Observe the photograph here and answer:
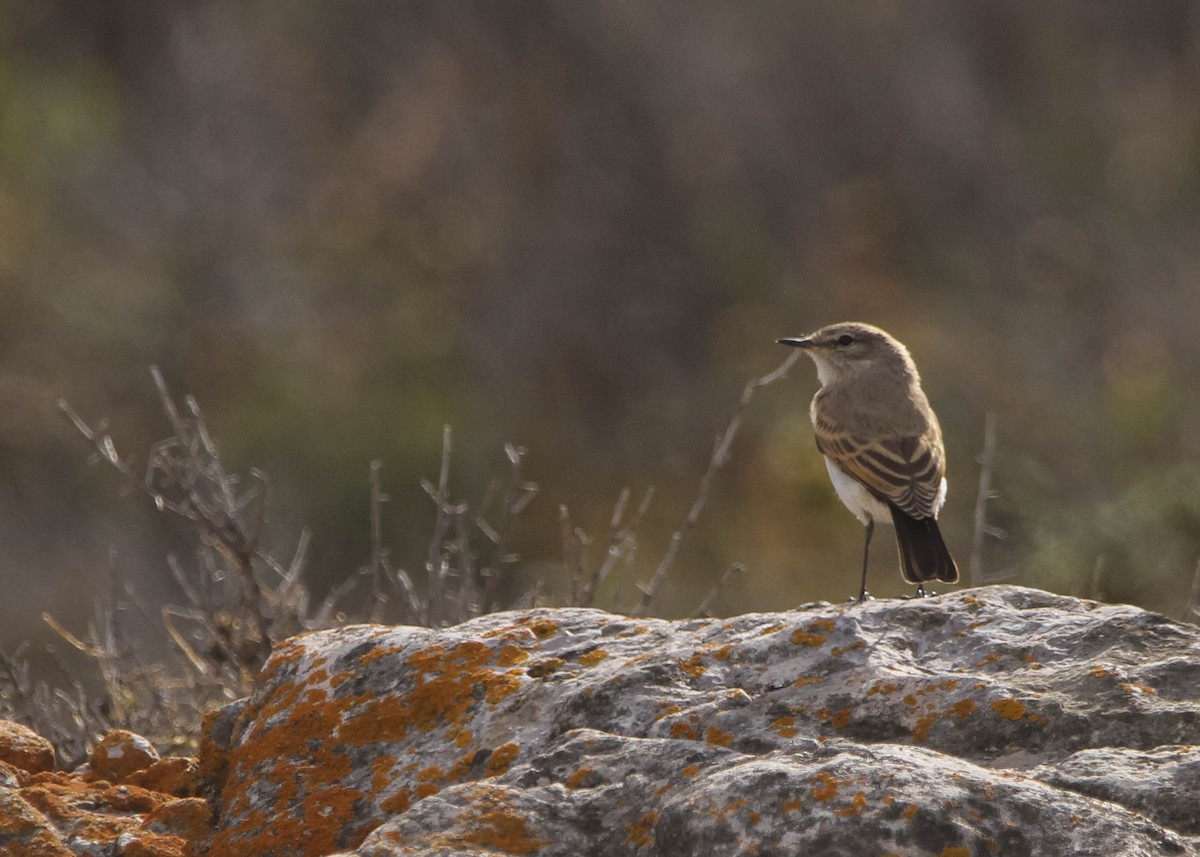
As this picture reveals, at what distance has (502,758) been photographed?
4.07m

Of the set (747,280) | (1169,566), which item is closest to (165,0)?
(747,280)

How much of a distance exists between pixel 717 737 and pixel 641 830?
0.45 m

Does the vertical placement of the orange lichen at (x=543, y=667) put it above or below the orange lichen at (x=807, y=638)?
below

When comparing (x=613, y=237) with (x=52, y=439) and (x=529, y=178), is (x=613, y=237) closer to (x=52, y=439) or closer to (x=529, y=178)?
(x=529, y=178)

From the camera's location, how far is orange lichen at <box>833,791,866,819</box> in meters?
3.35

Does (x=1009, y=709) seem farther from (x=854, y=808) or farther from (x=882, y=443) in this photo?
(x=882, y=443)

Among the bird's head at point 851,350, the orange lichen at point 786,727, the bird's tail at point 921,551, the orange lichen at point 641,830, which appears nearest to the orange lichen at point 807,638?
the orange lichen at point 786,727

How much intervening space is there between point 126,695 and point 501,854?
3898 mm

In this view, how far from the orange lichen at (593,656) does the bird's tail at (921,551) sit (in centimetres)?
261

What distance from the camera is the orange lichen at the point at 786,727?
12.9 ft

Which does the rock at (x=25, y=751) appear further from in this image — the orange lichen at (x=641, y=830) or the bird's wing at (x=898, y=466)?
the bird's wing at (x=898, y=466)

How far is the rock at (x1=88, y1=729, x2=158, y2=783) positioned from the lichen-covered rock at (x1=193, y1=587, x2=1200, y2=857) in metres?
0.31

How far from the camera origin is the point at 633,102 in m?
23.6

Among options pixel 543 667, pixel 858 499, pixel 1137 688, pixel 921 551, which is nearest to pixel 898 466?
pixel 858 499
